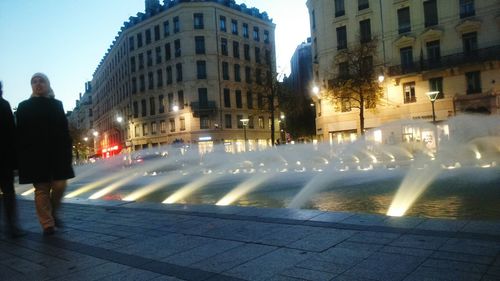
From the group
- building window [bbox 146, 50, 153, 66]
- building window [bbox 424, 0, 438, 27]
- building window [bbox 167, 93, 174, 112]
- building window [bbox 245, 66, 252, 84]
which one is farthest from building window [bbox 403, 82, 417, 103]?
building window [bbox 146, 50, 153, 66]

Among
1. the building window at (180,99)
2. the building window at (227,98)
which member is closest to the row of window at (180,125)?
the building window at (227,98)

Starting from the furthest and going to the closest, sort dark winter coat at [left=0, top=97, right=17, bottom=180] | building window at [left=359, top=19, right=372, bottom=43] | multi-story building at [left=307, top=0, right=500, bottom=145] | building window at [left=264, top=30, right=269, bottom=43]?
building window at [left=264, top=30, right=269, bottom=43], building window at [left=359, top=19, right=372, bottom=43], multi-story building at [left=307, top=0, right=500, bottom=145], dark winter coat at [left=0, top=97, right=17, bottom=180]

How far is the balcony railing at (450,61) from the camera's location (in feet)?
116

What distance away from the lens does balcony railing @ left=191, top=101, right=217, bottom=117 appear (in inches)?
2279

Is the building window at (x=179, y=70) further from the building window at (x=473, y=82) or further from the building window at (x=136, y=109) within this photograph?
the building window at (x=473, y=82)

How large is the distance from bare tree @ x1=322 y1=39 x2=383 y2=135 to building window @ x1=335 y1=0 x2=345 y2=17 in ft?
17.5

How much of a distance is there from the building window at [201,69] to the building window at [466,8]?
33.2 metres

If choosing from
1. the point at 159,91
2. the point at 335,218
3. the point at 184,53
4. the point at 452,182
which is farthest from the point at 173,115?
the point at 335,218

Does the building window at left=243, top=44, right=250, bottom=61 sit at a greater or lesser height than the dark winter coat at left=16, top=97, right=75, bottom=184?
greater

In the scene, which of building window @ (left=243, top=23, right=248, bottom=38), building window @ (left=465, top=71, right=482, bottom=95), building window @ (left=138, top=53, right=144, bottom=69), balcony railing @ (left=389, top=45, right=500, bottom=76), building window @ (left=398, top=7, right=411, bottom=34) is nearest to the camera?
balcony railing @ (left=389, top=45, right=500, bottom=76)

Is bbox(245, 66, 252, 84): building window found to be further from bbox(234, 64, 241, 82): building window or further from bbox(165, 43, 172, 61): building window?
bbox(165, 43, 172, 61): building window

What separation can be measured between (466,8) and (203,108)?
110 feet

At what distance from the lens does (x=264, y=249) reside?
4426mm

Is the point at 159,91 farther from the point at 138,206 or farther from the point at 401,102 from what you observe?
the point at 138,206
